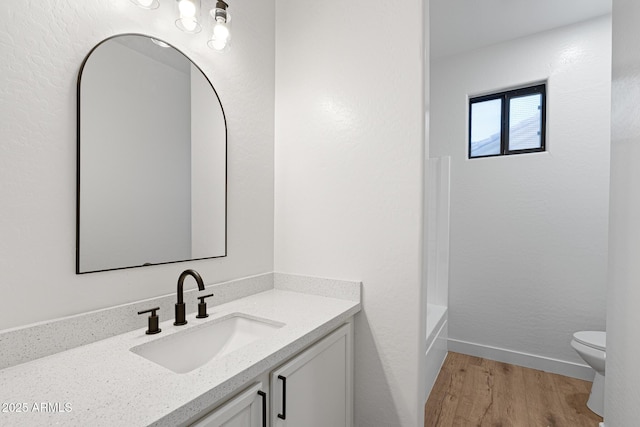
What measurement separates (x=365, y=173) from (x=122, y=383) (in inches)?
48.8

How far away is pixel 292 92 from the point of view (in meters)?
1.78

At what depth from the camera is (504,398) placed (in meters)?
2.11

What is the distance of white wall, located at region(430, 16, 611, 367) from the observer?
2312mm

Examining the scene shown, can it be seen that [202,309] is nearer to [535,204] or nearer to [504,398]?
[504,398]

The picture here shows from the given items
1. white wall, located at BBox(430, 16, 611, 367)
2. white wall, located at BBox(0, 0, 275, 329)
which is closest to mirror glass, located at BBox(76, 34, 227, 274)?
white wall, located at BBox(0, 0, 275, 329)

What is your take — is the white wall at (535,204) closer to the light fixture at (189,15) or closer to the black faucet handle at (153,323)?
the light fixture at (189,15)

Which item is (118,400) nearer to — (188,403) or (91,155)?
(188,403)

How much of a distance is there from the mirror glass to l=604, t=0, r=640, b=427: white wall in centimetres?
181

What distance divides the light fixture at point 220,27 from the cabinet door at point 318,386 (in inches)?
54.1

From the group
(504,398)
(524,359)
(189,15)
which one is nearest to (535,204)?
(524,359)

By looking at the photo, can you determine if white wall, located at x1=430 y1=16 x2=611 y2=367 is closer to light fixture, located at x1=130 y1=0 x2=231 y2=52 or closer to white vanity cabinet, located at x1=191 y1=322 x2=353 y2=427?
white vanity cabinet, located at x1=191 y1=322 x2=353 y2=427

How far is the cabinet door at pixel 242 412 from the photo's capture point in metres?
0.79

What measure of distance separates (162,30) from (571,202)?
2915 mm

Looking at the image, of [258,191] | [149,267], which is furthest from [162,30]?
[149,267]
